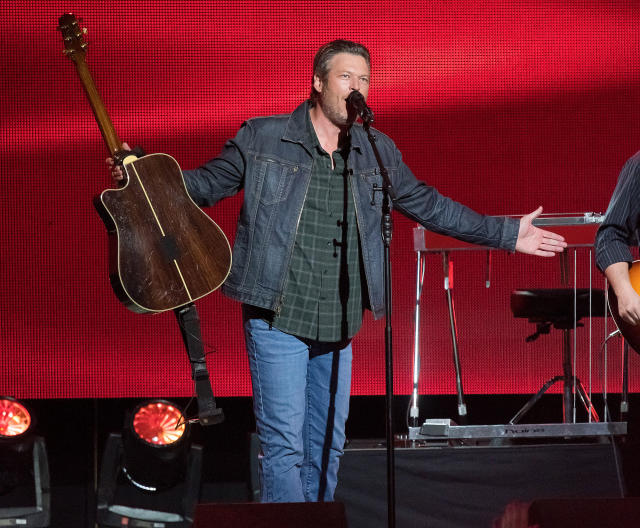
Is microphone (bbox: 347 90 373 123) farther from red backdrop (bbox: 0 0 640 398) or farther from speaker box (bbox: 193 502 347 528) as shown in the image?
red backdrop (bbox: 0 0 640 398)

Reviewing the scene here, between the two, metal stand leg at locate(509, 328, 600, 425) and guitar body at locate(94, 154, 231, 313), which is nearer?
guitar body at locate(94, 154, 231, 313)

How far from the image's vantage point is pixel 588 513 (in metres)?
1.97

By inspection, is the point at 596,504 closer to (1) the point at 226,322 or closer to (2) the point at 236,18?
(1) the point at 226,322

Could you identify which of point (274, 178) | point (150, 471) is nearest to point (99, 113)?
point (274, 178)

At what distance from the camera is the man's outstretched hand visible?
332 centimetres

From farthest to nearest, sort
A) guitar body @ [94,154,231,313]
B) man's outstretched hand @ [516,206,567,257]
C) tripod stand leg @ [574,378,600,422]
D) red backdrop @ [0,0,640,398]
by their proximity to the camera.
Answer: red backdrop @ [0,0,640,398] < tripod stand leg @ [574,378,600,422] < man's outstretched hand @ [516,206,567,257] < guitar body @ [94,154,231,313]

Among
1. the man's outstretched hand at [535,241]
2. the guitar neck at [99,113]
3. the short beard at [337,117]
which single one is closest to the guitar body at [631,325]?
the man's outstretched hand at [535,241]

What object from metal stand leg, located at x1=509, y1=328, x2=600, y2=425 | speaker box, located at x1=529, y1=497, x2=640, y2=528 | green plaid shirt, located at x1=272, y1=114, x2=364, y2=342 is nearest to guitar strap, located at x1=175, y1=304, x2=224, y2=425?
green plaid shirt, located at x1=272, y1=114, x2=364, y2=342

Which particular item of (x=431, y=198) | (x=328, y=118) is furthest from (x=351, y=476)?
(x=328, y=118)

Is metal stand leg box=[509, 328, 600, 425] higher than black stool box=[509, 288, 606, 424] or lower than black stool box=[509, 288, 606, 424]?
lower

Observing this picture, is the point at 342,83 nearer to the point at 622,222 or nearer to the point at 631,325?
the point at 622,222

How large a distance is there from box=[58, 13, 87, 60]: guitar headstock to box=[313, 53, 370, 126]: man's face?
0.79 m

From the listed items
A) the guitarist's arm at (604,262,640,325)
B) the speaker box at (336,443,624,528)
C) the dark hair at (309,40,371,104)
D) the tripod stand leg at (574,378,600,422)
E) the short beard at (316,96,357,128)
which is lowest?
the speaker box at (336,443,624,528)

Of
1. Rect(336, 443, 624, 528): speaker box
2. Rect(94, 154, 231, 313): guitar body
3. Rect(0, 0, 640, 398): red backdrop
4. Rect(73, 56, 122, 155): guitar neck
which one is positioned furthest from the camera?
Rect(0, 0, 640, 398): red backdrop
